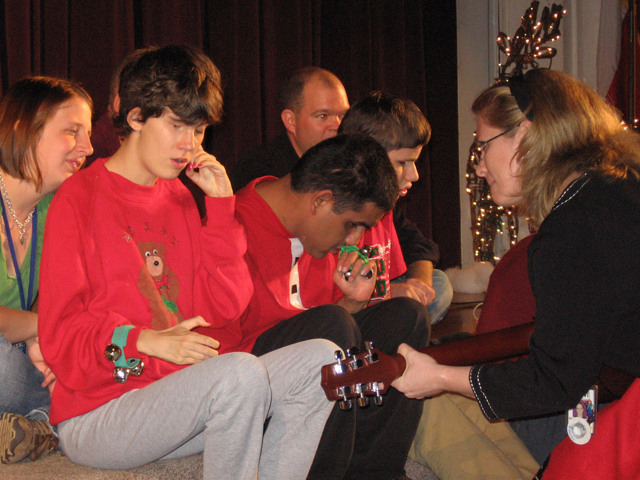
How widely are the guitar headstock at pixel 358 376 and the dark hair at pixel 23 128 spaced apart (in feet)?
2.88

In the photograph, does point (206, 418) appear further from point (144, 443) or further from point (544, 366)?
point (544, 366)

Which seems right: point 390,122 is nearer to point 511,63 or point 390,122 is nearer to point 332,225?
point 332,225

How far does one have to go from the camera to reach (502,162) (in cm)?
126

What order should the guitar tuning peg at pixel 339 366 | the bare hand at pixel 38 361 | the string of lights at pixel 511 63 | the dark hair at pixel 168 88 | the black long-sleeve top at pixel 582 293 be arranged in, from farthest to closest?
the string of lights at pixel 511 63 → the bare hand at pixel 38 361 → the dark hair at pixel 168 88 → the guitar tuning peg at pixel 339 366 → the black long-sleeve top at pixel 582 293

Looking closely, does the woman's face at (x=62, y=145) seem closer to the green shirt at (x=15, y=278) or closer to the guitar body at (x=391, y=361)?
the green shirt at (x=15, y=278)

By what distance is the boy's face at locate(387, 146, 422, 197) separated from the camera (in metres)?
1.86

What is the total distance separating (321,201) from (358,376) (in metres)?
0.50

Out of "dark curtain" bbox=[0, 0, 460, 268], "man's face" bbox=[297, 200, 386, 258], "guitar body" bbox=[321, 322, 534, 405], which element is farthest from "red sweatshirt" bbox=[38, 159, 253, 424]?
"dark curtain" bbox=[0, 0, 460, 268]

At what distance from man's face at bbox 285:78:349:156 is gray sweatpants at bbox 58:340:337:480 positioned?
1.38m

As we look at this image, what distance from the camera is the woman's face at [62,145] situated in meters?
1.41

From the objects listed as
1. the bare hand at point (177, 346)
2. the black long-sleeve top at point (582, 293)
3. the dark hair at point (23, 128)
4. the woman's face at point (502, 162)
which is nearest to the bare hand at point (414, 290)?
the woman's face at point (502, 162)

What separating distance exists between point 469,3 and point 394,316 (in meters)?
3.31

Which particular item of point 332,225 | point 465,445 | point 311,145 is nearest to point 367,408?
point 465,445

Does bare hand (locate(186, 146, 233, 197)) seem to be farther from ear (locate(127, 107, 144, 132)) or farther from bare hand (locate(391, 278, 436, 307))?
bare hand (locate(391, 278, 436, 307))
